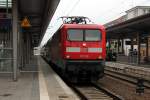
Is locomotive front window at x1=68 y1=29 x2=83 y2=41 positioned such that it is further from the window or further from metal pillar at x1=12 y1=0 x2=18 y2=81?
metal pillar at x1=12 y1=0 x2=18 y2=81

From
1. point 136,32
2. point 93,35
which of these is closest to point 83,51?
point 93,35

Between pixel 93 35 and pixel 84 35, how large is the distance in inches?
16.7

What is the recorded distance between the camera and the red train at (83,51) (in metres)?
19.5

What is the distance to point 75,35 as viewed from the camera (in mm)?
20188

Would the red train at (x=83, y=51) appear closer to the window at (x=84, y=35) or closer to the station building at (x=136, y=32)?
the window at (x=84, y=35)

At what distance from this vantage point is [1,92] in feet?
46.4

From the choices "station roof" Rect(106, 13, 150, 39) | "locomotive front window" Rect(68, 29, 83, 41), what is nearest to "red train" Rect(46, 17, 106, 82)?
"locomotive front window" Rect(68, 29, 83, 41)

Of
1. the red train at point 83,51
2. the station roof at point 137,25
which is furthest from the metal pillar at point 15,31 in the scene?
the station roof at point 137,25

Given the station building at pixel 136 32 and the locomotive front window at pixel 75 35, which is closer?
the locomotive front window at pixel 75 35

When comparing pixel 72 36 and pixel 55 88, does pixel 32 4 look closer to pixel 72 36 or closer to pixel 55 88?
pixel 72 36

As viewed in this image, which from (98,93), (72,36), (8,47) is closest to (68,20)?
(72,36)

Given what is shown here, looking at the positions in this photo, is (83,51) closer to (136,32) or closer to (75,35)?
(75,35)

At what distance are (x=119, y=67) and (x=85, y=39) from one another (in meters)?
16.3

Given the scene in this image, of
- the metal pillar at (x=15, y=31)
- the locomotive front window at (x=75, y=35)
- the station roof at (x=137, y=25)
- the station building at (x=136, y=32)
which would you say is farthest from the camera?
the station building at (x=136, y=32)
